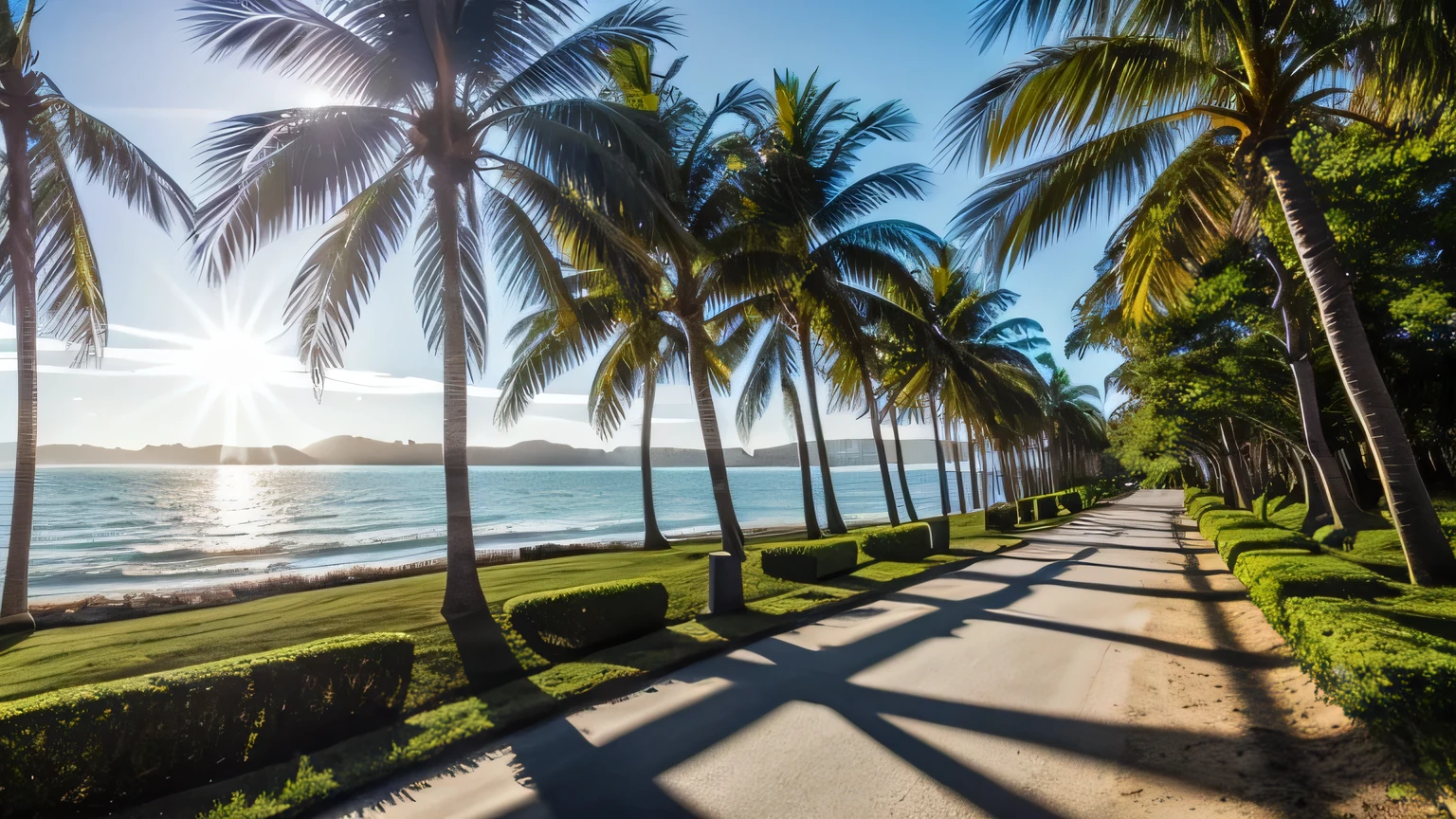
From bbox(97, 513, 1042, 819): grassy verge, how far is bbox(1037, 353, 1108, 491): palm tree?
1469 inches

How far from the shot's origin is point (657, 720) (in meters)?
5.39

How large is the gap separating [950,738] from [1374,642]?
8.68 feet

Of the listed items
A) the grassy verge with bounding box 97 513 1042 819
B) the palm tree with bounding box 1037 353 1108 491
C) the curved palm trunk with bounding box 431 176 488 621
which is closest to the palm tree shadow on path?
the grassy verge with bounding box 97 513 1042 819

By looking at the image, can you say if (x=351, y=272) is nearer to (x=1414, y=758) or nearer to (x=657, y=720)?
(x=657, y=720)

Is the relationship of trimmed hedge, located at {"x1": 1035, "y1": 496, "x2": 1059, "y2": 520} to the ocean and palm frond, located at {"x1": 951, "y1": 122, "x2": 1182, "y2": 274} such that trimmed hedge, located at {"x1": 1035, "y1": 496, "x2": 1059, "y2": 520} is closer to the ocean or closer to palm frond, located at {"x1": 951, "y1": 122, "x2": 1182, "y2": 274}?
the ocean

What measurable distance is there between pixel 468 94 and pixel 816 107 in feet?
36.1

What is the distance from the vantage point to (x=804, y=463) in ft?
64.6

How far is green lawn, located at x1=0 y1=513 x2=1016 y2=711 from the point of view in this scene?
686 cm

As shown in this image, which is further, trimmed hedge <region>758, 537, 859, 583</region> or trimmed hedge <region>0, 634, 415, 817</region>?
trimmed hedge <region>758, 537, 859, 583</region>

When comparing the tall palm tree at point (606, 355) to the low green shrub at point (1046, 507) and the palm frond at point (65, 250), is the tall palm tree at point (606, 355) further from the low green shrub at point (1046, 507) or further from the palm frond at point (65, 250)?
the low green shrub at point (1046, 507)

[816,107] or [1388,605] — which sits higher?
[816,107]

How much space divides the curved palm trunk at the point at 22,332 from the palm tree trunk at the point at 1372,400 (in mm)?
16831

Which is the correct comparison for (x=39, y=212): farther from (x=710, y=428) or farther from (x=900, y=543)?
(x=900, y=543)

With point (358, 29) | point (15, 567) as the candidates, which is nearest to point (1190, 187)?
point (358, 29)
